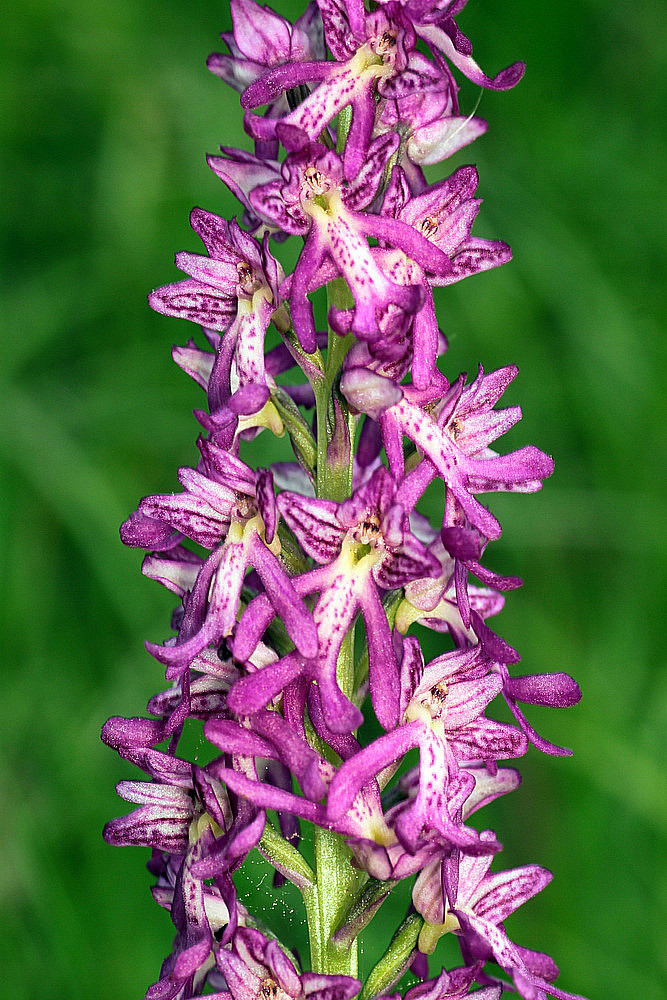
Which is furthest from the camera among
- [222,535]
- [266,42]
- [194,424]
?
[194,424]

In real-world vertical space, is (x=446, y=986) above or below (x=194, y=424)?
below

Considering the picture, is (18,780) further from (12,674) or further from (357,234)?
(357,234)

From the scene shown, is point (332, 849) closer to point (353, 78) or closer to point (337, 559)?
point (337, 559)

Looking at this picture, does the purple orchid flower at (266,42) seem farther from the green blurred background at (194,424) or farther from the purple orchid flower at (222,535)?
the green blurred background at (194,424)

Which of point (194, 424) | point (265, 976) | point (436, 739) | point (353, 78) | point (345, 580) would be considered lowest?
point (265, 976)

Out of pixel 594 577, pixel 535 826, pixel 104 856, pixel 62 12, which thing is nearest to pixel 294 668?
pixel 104 856

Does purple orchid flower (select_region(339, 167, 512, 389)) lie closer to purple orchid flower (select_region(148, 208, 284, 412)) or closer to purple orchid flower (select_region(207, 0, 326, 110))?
purple orchid flower (select_region(148, 208, 284, 412))

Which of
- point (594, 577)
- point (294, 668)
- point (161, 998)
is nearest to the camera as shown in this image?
point (294, 668)

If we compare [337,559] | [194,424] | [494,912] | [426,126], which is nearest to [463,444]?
[337,559]
